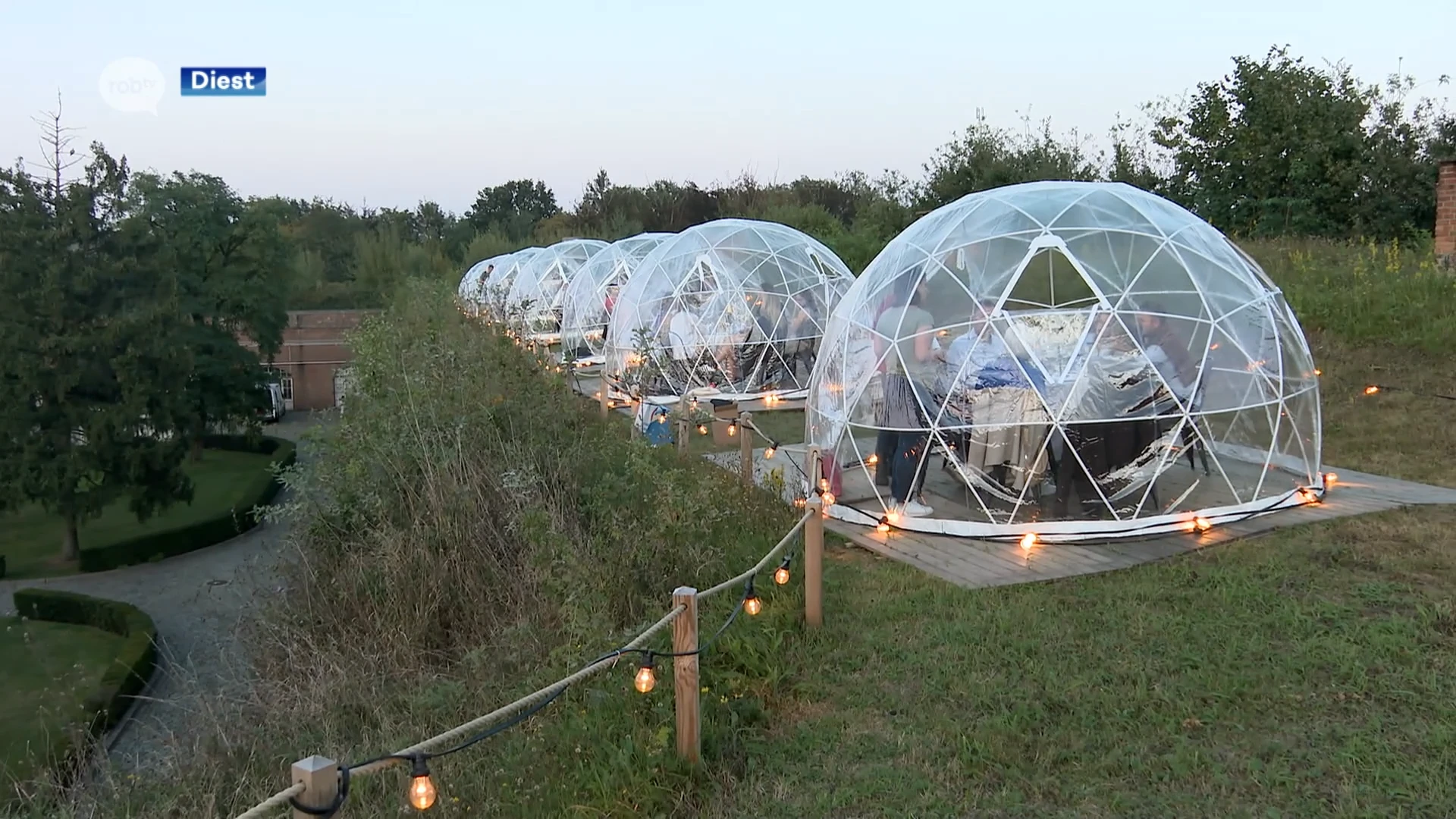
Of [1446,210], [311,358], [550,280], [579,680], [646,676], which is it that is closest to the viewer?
[646,676]

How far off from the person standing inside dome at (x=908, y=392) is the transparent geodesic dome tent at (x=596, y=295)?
570 inches

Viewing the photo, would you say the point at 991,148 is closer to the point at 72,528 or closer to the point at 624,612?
the point at 624,612

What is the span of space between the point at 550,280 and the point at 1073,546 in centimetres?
2295

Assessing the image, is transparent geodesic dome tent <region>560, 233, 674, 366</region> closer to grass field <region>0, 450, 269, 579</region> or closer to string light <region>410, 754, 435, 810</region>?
grass field <region>0, 450, 269, 579</region>

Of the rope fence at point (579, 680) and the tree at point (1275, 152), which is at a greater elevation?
the tree at point (1275, 152)

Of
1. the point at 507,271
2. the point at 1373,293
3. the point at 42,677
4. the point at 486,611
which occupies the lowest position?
the point at 42,677

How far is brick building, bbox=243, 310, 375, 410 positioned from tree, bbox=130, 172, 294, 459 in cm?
329

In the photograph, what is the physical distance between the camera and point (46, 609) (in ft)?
43.2

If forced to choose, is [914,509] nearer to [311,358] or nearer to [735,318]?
[735,318]

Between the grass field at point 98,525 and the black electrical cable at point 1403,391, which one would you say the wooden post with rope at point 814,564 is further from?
the grass field at point 98,525

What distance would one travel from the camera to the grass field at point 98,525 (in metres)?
16.6

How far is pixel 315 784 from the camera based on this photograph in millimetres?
2338

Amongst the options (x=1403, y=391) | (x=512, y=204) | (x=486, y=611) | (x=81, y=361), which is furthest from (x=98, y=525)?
(x=512, y=204)

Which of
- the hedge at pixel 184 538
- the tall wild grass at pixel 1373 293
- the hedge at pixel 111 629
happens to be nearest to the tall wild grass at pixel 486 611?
the hedge at pixel 111 629
